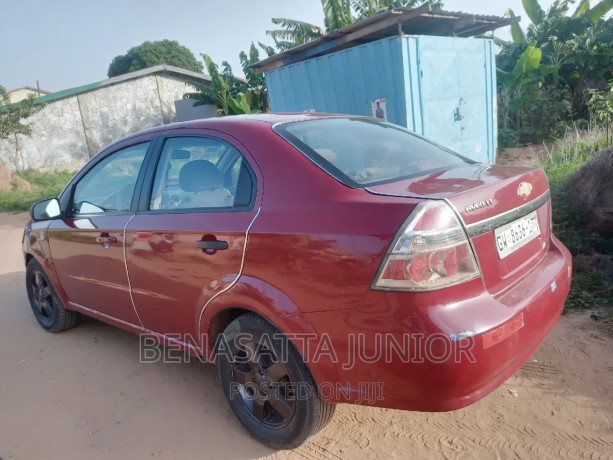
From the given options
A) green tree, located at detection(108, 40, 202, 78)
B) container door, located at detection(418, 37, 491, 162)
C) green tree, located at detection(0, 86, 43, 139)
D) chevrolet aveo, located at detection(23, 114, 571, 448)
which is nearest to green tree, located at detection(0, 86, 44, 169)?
green tree, located at detection(0, 86, 43, 139)

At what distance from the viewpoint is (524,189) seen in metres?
2.30

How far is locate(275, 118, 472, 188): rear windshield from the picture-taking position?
2.28 metres

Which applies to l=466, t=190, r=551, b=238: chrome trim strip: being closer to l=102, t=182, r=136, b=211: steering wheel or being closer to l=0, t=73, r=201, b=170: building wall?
l=102, t=182, r=136, b=211: steering wheel

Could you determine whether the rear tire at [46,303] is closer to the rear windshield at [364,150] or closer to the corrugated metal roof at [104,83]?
the rear windshield at [364,150]

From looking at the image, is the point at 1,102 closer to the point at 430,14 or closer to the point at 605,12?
the point at 430,14

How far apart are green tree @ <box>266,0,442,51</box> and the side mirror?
8643 millimetres

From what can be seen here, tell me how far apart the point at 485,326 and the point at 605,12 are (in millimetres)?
14210

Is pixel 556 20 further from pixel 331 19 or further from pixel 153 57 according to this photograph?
pixel 153 57

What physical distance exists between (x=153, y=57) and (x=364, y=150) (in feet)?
137

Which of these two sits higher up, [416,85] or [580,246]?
[416,85]

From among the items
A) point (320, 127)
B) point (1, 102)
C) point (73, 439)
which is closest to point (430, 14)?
point (320, 127)

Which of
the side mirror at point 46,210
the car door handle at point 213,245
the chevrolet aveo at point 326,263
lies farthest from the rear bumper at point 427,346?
the side mirror at point 46,210

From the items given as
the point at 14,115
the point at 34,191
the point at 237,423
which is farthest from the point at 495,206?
the point at 14,115

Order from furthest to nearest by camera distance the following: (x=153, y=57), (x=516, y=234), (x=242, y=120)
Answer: (x=153, y=57), (x=242, y=120), (x=516, y=234)
